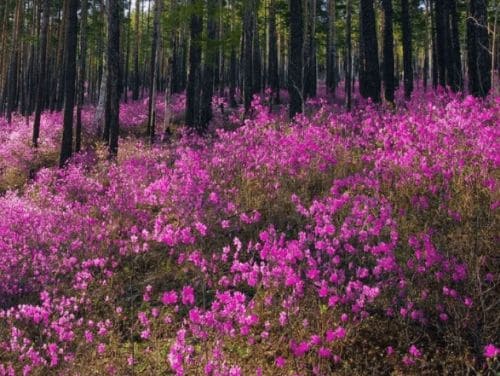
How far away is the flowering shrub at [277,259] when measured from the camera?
13.2 feet

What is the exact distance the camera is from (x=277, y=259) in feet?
14.7

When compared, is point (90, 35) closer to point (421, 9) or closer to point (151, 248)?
point (421, 9)

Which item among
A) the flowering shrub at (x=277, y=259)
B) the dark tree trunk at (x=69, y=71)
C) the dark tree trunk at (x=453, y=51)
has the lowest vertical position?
the flowering shrub at (x=277, y=259)

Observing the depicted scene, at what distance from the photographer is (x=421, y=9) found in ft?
128

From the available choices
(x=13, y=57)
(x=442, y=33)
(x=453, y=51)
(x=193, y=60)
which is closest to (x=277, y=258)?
(x=193, y=60)

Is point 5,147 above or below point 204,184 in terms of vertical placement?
above

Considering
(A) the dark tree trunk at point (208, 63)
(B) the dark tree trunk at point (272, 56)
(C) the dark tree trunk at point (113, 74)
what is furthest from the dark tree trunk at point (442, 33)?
(C) the dark tree trunk at point (113, 74)

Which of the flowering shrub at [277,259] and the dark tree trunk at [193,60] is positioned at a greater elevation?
the dark tree trunk at [193,60]

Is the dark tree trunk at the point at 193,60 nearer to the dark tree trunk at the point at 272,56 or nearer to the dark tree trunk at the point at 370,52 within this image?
the dark tree trunk at the point at 370,52

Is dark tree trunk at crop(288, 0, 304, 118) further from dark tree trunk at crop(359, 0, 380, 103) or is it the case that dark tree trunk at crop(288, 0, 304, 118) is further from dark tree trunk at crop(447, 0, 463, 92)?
dark tree trunk at crop(447, 0, 463, 92)

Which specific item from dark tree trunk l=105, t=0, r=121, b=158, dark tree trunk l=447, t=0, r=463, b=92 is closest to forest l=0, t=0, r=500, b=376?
dark tree trunk l=105, t=0, r=121, b=158

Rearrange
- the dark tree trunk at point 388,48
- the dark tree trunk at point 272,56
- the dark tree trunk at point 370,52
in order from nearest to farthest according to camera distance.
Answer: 1. the dark tree trunk at point 370,52
2. the dark tree trunk at point 388,48
3. the dark tree trunk at point 272,56

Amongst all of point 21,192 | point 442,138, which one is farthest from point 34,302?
point 21,192

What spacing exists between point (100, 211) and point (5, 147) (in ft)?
37.3
